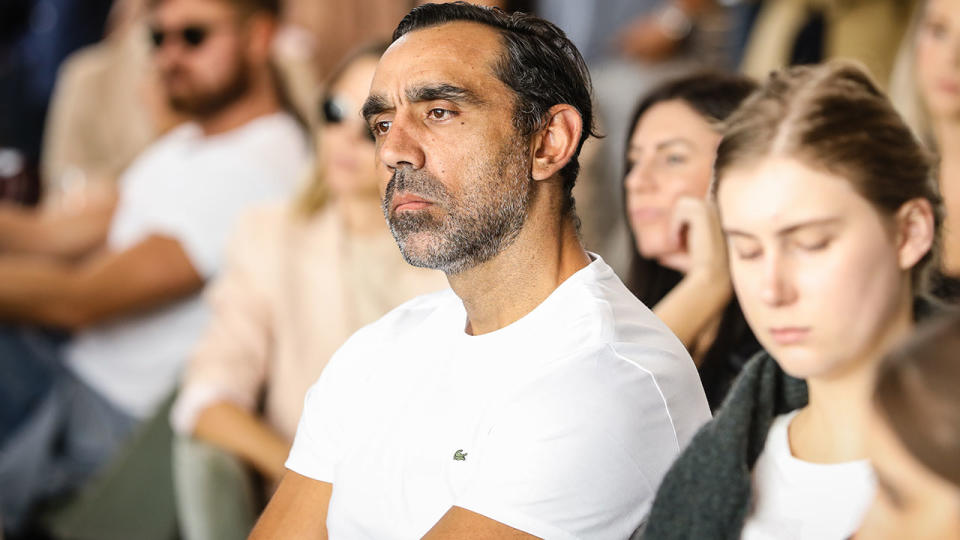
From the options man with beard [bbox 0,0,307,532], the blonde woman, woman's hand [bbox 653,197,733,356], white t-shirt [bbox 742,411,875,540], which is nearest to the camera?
white t-shirt [bbox 742,411,875,540]

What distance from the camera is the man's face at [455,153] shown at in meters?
0.79

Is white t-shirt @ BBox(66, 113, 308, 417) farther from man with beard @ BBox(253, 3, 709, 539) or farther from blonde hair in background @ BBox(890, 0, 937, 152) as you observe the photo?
man with beard @ BBox(253, 3, 709, 539)

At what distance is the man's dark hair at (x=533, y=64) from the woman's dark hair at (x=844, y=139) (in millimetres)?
112

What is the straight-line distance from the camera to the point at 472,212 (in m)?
0.79

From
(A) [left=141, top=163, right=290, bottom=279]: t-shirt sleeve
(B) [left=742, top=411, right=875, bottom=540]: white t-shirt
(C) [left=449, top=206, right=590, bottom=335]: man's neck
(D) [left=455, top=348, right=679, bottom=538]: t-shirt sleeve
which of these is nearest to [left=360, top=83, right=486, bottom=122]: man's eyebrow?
(C) [left=449, top=206, right=590, bottom=335]: man's neck

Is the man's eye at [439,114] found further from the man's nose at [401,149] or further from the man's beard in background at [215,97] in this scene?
the man's beard in background at [215,97]

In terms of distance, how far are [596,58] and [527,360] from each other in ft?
5.66

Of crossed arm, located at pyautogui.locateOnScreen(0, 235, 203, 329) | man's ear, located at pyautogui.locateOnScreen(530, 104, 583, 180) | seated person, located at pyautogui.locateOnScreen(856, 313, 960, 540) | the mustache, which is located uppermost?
man's ear, located at pyautogui.locateOnScreen(530, 104, 583, 180)

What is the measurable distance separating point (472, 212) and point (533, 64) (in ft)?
0.37

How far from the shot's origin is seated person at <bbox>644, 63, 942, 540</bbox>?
72 centimetres

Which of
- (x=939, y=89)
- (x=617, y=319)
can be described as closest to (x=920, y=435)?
(x=617, y=319)

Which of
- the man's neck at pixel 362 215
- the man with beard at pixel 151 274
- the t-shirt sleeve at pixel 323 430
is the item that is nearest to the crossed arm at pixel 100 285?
the man with beard at pixel 151 274

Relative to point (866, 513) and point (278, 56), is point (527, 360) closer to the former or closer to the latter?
point (866, 513)

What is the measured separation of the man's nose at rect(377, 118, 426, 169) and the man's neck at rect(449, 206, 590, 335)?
0.30 ft
